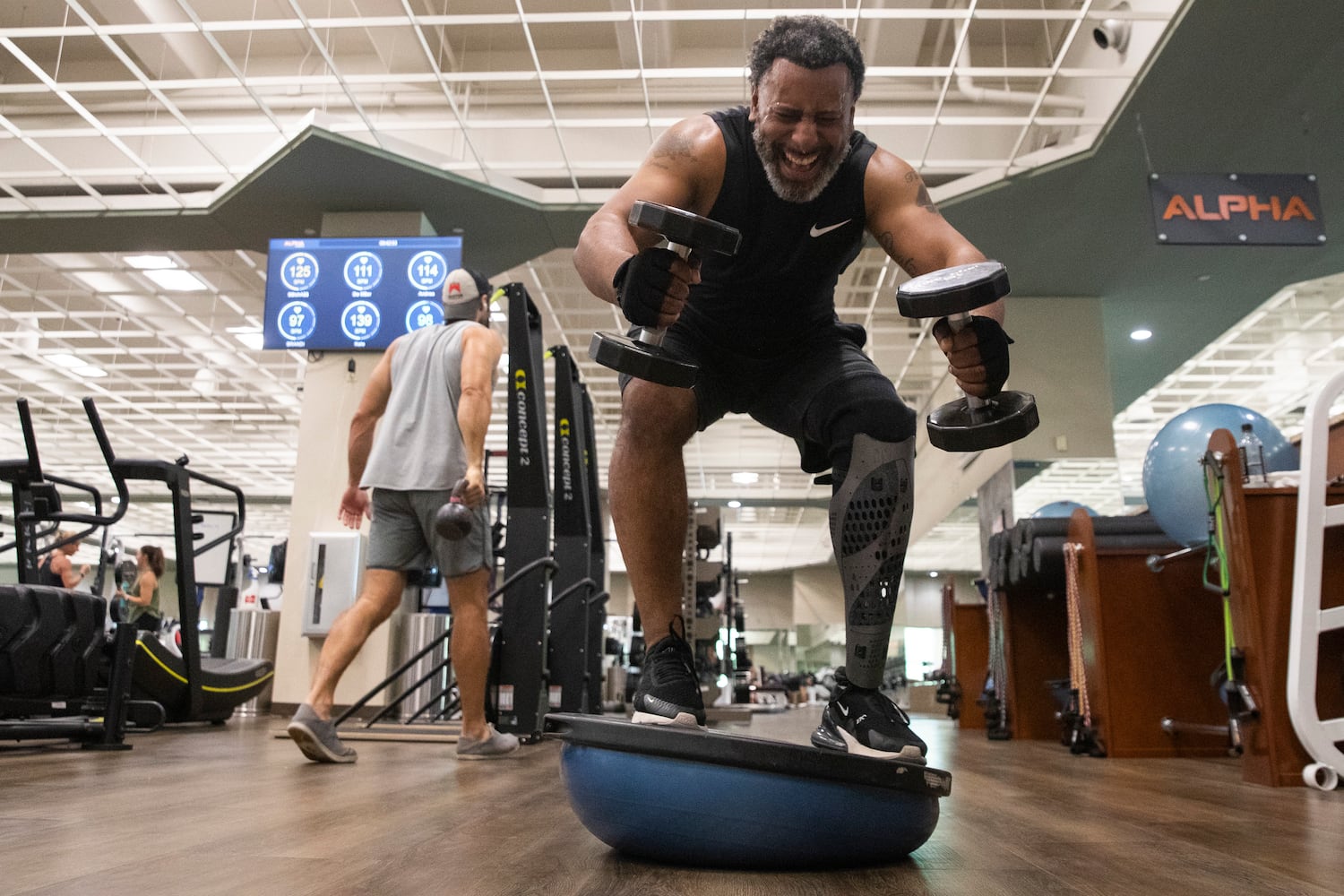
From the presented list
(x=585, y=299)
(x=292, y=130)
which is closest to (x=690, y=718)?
(x=292, y=130)

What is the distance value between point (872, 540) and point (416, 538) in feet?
6.09

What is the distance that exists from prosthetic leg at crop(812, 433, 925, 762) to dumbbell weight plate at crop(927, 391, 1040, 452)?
101mm

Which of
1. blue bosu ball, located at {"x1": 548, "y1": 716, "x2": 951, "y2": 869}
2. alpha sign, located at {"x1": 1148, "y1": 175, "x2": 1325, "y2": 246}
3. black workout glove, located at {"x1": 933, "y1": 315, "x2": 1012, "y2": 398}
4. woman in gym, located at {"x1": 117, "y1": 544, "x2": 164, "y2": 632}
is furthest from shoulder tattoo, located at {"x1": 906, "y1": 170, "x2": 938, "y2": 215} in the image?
woman in gym, located at {"x1": 117, "y1": 544, "x2": 164, "y2": 632}

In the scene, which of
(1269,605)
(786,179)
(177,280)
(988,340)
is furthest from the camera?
(177,280)

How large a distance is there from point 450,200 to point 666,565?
608 cm

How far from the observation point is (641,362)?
3.62 ft

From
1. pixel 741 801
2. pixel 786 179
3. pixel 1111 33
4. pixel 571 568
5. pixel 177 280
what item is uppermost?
pixel 1111 33

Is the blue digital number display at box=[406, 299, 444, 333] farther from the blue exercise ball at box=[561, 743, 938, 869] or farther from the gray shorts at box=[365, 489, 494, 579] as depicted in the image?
the blue exercise ball at box=[561, 743, 938, 869]

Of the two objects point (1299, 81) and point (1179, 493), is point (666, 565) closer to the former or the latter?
point (1179, 493)

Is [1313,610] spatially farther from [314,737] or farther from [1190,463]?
[314,737]

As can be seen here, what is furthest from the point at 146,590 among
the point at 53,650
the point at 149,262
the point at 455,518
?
the point at 455,518

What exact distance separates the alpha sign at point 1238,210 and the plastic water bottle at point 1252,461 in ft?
8.03

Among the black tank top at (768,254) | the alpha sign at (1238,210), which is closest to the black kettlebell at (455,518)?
the black tank top at (768,254)

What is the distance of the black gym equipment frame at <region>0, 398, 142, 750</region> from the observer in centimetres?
304
